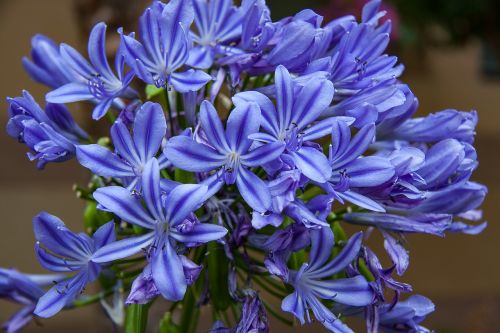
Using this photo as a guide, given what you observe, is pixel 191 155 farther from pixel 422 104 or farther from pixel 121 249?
pixel 422 104

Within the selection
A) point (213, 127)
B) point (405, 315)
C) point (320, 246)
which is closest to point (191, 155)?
point (213, 127)

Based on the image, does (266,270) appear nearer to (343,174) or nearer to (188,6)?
(343,174)

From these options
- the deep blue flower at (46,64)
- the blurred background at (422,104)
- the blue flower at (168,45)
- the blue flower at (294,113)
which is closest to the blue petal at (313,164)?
the blue flower at (294,113)

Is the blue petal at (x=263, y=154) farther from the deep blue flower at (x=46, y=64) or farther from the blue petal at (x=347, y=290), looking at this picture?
the deep blue flower at (x=46, y=64)

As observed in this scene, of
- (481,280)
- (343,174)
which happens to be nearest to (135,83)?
(343,174)

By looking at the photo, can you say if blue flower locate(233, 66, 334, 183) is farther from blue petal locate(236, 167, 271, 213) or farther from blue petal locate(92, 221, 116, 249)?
blue petal locate(92, 221, 116, 249)

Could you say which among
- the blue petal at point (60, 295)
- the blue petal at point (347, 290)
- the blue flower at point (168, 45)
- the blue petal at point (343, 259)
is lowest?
the blue petal at point (347, 290)

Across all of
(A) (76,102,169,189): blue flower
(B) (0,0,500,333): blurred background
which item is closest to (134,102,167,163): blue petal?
(A) (76,102,169,189): blue flower
